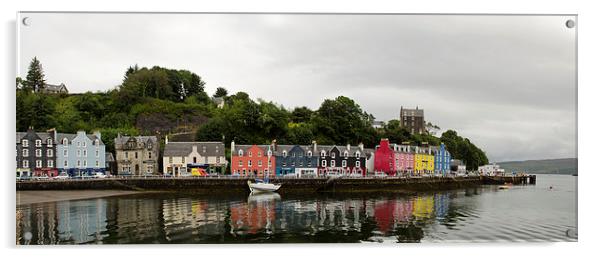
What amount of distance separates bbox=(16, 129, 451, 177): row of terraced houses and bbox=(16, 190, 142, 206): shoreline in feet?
2.05

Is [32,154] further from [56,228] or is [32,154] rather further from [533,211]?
[533,211]

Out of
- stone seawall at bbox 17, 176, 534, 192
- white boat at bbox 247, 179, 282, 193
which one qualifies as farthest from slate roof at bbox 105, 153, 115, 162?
white boat at bbox 247, 179, 282, 193

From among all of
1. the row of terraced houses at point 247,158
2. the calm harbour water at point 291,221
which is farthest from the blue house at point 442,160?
the calm harbour water at point 291,221

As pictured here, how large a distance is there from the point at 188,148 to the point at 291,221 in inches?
343

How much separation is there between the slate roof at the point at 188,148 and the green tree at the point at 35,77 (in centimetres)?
686

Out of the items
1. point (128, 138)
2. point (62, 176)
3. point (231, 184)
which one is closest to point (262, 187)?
point (231, 184)

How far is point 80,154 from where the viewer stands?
13.7m

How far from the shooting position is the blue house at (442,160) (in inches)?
574

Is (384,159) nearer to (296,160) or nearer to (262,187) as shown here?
(296,160)

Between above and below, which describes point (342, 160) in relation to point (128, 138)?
below

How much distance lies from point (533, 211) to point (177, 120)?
14.4m

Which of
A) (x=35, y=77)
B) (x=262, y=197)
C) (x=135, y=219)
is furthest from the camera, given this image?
(x=262, y=197)

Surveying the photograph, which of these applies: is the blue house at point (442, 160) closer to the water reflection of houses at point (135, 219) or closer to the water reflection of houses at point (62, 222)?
the water reflection of houses at point (135, 219)

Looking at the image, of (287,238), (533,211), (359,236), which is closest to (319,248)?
(287,238)
